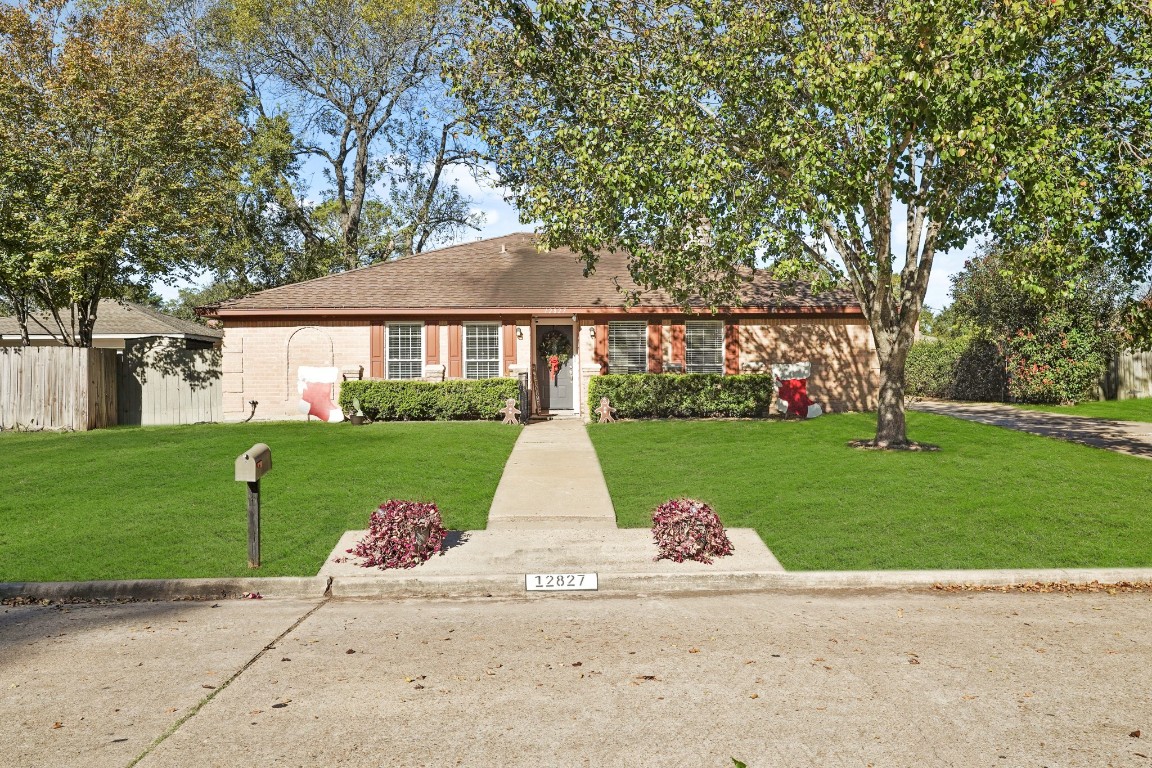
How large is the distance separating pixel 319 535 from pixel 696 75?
952 centimetres

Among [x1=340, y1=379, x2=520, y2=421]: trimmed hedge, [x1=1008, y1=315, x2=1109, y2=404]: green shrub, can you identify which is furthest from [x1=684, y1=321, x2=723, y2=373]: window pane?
[x1=1008, y1=315, x2=1109, y2=404]: green shrub

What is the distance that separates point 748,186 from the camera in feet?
41.5

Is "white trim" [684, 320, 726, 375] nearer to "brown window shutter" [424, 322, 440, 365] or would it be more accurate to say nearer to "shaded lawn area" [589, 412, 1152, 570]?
"shaded lawn area" [589, 412, 1152, 570]

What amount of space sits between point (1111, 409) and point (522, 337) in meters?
17.6

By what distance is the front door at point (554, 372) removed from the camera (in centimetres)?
2194

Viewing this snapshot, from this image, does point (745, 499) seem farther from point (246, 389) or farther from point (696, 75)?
point (246, 389)

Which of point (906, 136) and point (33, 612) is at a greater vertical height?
point (906, 136)

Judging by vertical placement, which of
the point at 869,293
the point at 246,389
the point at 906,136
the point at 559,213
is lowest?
the point at 246,389

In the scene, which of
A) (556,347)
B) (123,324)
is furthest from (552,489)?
(123,324)

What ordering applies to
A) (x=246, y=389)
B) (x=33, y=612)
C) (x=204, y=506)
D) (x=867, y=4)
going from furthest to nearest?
(x=246, y=389) → (x=867, y=4) → (x=204, y=506) → (x=33, y=612)

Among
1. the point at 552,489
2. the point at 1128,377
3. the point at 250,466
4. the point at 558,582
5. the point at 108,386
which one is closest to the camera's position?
the point at 558,582

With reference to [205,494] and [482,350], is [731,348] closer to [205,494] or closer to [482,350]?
[482,350]

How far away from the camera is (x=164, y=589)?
23.5 ft

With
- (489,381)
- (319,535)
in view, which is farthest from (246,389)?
(319,535)
